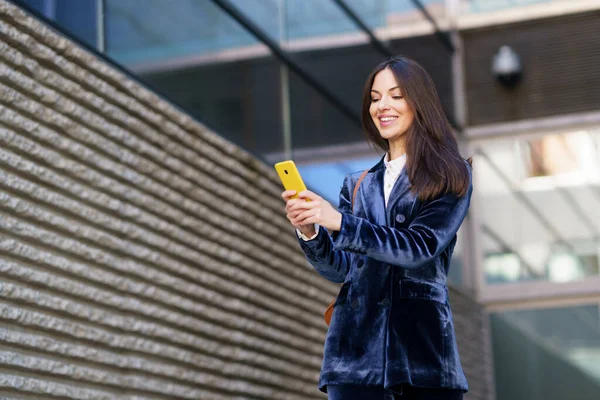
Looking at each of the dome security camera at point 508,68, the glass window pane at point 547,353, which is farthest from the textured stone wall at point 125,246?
the dome security camera at point 508,68

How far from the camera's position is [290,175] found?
2111mm

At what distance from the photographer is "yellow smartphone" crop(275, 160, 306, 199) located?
210 cm

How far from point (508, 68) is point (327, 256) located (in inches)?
351

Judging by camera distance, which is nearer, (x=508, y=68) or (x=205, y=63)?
(x=205, y=63)

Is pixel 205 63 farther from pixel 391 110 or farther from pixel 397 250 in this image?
pixel 397 250

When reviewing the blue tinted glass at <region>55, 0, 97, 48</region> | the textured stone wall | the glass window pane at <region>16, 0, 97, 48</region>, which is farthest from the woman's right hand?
the blue tinted glass at <region>55, 0, 97, 48</region>

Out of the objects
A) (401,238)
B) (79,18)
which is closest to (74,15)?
(79,18)

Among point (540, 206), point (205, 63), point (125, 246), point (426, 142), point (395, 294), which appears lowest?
point (395, 294)

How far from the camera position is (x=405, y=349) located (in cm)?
217

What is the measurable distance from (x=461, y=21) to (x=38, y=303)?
799cm

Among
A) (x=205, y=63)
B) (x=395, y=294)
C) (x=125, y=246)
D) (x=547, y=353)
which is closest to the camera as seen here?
(x=395, y=294)

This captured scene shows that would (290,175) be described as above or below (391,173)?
below

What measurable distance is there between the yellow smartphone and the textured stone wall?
82.7 inches

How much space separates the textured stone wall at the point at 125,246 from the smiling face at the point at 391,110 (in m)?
2.05
